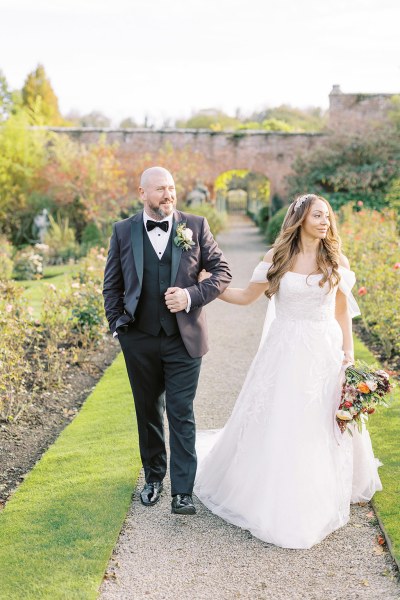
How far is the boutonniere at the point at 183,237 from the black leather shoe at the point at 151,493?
1405 mm

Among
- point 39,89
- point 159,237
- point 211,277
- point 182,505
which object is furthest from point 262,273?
point 39,89

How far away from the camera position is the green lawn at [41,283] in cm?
1080

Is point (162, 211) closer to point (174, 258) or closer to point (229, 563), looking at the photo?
point (174, 258)

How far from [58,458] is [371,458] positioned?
2085 millimetres

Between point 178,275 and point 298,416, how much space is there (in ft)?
3.19

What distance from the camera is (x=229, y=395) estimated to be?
6.15 metres

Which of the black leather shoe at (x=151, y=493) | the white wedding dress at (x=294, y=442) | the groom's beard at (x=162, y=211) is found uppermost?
the groom's beard at (x=162, y=211)

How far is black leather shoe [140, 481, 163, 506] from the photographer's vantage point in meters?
3.87

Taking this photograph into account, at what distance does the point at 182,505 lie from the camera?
3.64 m

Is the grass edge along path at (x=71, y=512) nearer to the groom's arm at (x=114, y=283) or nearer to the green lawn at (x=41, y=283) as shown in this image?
the groom's arm at (x=114, y=283)

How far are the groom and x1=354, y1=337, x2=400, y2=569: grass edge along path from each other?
40.5 inches

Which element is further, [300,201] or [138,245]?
[300,201]

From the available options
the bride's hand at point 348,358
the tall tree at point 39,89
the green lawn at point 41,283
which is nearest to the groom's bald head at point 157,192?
the bride's hand at point 348,358

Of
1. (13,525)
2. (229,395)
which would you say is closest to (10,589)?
(13,525)
